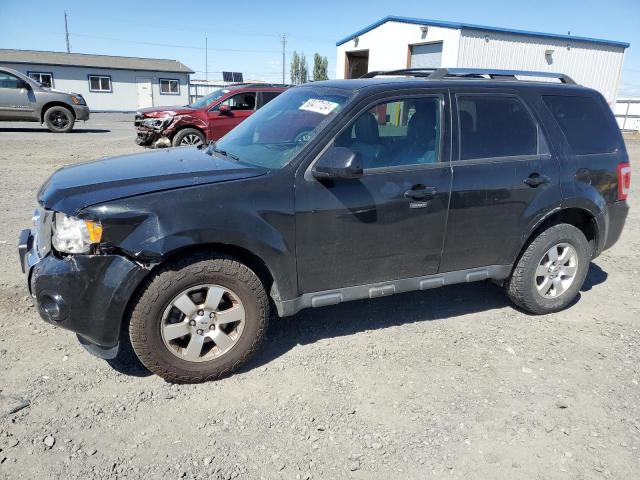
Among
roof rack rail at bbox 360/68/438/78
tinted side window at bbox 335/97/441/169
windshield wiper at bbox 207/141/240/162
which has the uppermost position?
roof rack rail at bbox 360/68/438/78

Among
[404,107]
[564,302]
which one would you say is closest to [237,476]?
[404,107]

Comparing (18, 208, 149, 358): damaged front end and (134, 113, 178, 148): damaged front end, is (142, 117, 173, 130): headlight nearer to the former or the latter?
(134, 113, 178, 148): damaged front end

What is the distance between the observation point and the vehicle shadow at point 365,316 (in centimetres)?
361

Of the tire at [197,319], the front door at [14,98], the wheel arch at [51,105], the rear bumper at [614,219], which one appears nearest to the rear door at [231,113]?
the wheel arch at [51,105]

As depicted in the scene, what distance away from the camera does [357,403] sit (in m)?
3.08

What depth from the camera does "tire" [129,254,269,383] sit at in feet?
9.68

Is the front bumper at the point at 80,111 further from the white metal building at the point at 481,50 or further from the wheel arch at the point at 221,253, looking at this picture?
the wheel arch at the point at 221,253

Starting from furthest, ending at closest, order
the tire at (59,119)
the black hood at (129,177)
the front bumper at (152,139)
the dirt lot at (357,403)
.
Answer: the tire at (59,119), the front bumper at (152,139), the black hood at (129,177), the dirt lot at (357,403)

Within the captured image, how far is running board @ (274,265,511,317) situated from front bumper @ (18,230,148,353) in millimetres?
976

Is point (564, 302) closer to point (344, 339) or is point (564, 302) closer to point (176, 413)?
point (344, 339)

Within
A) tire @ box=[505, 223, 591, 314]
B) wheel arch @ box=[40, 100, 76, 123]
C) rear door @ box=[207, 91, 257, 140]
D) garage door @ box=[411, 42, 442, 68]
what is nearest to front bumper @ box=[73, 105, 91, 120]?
wheel arch @ box=[40, 100, 76, 123]

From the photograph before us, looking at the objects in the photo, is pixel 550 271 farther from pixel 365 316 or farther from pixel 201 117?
pixel 201 117

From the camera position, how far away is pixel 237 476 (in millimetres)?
2482

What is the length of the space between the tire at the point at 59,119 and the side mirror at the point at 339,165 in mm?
17204
